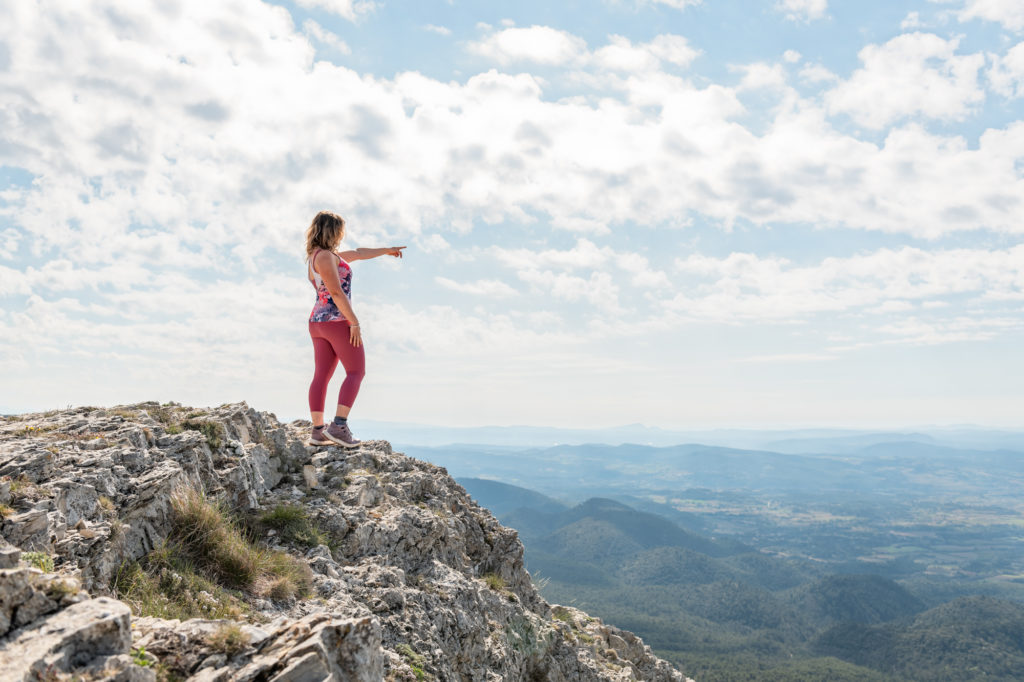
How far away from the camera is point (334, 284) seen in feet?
33.7

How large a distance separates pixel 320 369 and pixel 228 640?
697cm

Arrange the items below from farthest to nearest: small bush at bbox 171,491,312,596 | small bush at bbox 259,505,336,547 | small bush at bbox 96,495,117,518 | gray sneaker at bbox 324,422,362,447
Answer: gray sneaker at bbox 324,422,362,447, small bush at bbox 259,505,336,547, small bush at bbox 171,491,312,596, small bush at bbox 96,495,117,518

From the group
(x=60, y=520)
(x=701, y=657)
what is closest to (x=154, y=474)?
(x=60, y=520)

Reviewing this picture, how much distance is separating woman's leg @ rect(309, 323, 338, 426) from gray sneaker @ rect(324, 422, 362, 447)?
0.65 m

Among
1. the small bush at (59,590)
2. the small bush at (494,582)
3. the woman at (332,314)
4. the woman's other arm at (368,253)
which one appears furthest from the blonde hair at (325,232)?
the small bush at (494,582)

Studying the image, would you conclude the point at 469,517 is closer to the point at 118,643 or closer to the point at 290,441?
the point at 290,441

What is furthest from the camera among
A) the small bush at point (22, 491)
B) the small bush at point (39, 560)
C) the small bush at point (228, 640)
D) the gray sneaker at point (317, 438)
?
the gray sneaker at point (317, 438)

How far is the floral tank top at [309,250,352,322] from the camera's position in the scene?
10.9m

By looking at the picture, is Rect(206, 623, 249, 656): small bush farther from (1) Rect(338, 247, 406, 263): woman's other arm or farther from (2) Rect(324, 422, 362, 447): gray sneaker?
(1) Rect(338, 247, 406, 263): woman's other arm

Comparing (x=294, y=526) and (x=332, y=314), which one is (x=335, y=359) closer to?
(x=332, y=314)

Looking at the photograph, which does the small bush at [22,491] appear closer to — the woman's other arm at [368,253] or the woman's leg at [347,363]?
the woman's leg at [347,363]

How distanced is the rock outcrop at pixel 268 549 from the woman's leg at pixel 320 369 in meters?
0.90

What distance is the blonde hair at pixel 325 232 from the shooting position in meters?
10.6

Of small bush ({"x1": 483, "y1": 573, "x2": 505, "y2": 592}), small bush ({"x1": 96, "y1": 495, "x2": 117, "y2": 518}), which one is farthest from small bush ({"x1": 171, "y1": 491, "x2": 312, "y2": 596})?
small bush ({"x1": 483, "y1": 573, "x2": 505, "y2": 592})
